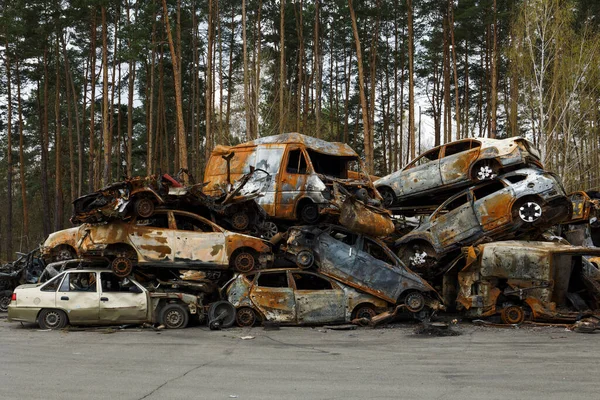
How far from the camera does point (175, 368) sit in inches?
299

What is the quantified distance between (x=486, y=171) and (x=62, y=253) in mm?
10743

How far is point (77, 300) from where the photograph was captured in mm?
11367

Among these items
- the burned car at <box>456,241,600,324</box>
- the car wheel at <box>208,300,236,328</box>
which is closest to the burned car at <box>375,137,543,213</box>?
the burned car at <box>456,241,600,324</box>

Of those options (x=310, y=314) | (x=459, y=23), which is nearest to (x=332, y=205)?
(x=310, y=314)

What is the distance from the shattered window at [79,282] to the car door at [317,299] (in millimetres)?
4195

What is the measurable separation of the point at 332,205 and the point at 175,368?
19.8ft

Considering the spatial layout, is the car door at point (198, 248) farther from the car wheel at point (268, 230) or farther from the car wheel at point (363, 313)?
the car wheel at point (363, 313)

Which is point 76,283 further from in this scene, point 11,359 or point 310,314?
point 310,314

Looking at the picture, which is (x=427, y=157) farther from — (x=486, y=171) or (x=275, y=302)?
(x=275, y=302)

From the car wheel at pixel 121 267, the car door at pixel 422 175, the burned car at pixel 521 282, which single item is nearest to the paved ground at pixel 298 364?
the burned car at pixel 521 282

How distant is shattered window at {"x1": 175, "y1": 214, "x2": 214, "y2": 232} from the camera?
1238 centimetres

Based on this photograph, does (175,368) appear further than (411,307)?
No

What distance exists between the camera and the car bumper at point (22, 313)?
11312 mm

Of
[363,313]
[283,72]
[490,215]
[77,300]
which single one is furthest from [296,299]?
[283,72]
